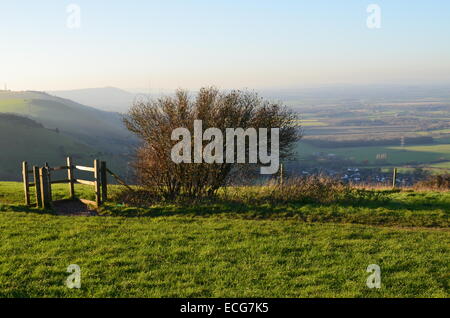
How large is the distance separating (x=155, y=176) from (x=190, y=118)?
3.19 m

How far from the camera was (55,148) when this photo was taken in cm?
9462

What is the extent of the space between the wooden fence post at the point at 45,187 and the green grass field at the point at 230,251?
0.98 meters

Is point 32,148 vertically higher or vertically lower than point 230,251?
lower

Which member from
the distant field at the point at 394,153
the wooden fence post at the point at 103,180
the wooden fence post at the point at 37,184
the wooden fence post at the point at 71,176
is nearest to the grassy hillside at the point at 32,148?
the distant field at the point at 394,153

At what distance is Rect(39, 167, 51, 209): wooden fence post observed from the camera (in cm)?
1623

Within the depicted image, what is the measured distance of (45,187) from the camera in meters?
16.3

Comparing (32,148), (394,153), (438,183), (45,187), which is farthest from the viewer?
(32,148)

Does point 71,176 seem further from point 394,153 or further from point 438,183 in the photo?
point 394,153

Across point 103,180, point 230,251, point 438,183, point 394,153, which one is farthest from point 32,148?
point 230,251

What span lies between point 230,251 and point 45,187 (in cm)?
1022

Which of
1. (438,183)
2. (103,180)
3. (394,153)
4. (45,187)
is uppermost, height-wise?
(103,180)

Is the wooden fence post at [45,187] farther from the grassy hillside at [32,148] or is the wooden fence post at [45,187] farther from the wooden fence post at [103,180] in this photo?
the grassy hillside at [32,148]
